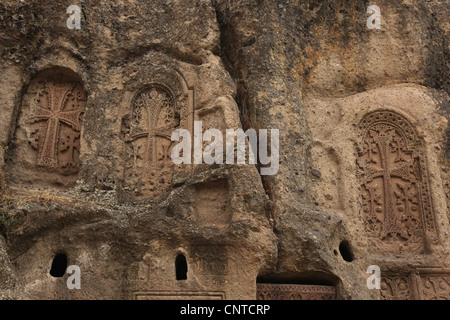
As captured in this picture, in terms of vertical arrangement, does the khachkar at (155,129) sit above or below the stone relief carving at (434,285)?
above

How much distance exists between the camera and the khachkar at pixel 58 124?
20.4 ft

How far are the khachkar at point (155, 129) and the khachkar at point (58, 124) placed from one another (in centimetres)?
62

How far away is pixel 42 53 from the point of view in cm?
637

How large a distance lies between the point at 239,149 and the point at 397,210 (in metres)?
2.17

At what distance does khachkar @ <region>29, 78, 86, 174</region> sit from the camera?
6.22m

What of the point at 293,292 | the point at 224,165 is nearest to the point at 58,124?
the point at 224,165

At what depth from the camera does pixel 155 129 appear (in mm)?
6336

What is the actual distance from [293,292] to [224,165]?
146cm
